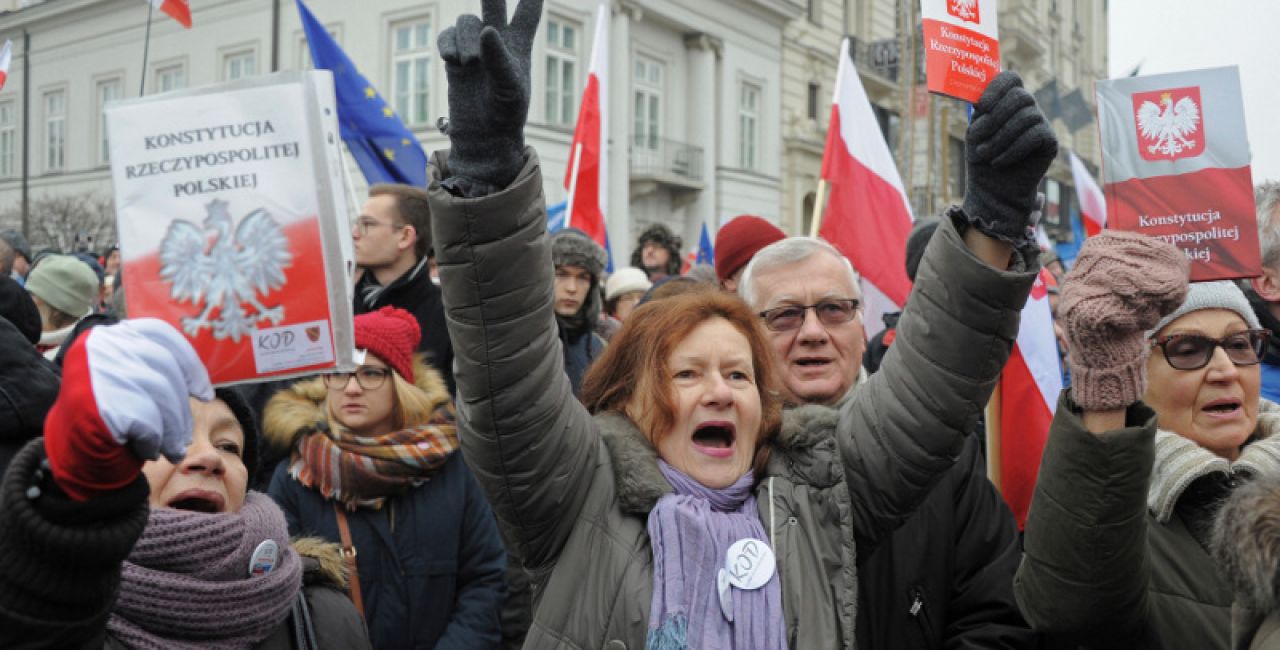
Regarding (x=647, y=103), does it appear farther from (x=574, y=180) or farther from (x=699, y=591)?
(x=699, y=591)

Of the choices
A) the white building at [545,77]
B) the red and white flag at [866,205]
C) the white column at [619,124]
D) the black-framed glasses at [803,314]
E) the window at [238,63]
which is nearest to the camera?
the black-framed glasses at [803,314]

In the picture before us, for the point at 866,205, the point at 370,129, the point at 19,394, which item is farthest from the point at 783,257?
the point at 370,129

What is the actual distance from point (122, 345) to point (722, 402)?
118 cm

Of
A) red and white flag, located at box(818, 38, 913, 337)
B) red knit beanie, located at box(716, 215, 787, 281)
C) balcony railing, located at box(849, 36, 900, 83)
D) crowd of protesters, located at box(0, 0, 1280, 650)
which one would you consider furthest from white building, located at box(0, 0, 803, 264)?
crowd of protesters, located at box(0, 0, 1280, 650)

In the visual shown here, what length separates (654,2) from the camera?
23.5 metres

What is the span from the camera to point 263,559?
2178 millimetres

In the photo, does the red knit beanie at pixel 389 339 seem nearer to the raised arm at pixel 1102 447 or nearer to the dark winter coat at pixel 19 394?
the dark winter coat at pixel 19 394

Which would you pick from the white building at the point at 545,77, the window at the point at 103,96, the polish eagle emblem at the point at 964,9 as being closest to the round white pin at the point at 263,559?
the polish eagle emblem at the point at 964,9

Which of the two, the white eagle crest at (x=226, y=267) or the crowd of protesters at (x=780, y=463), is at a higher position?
the white eagle crest at (x=226, y=267)

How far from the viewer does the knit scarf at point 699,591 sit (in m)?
1.99

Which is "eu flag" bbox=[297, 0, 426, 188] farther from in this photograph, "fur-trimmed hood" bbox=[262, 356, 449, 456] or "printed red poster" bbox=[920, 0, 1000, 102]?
"printed red poster" bbox=[920, 0, 1000, 102]

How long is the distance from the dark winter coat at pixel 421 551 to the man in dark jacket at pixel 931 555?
3.52 ft

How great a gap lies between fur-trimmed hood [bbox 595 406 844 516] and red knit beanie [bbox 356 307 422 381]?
4.56 ft

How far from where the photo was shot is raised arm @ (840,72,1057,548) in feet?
6.59
